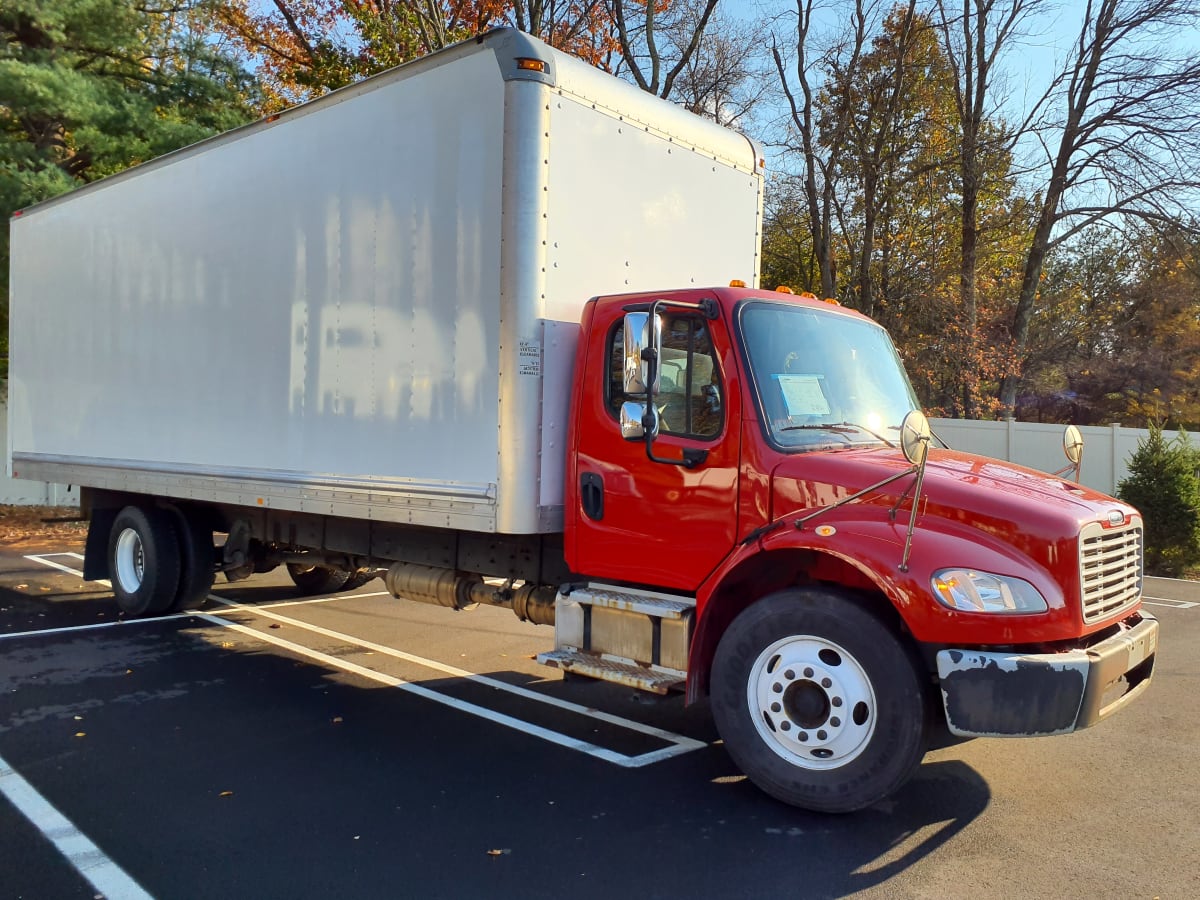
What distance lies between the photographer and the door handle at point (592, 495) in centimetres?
533

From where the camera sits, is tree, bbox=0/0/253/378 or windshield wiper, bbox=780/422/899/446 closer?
windshield wiper, bbox=780/422/899/446

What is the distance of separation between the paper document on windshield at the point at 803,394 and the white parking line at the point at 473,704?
205cm

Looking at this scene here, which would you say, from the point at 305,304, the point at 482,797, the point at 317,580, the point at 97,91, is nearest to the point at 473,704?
the point at 482,797

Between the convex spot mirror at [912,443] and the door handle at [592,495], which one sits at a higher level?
the convex spot mirror at [912,443]

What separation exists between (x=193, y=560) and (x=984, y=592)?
7123 millimetres

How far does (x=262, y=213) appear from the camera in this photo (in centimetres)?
708

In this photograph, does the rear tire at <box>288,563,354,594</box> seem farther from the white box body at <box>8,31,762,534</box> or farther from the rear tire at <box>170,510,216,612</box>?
the white box body at <box>8,31,762,534</box>

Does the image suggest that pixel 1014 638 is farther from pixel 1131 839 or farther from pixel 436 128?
pixel 436 128

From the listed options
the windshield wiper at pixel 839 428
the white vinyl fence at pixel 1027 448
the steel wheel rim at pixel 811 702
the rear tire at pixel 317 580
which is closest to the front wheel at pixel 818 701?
the steel wheel rim at pixel 811 702

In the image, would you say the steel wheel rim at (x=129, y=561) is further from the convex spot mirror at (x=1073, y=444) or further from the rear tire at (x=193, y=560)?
the convex spot mirror at (x=1073, y=444)

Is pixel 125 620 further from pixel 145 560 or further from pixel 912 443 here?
pixel 912 443

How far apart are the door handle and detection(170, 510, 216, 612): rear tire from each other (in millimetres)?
4948

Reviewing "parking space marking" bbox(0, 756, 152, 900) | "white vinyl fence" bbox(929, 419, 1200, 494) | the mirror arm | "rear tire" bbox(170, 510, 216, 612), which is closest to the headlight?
the mirror arm

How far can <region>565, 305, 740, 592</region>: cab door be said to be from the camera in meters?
4.91
